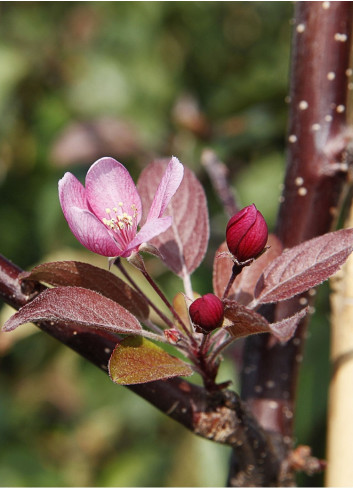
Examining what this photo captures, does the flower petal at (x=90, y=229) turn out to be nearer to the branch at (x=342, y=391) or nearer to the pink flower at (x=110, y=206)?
the pink flower at (x=110, y=206)

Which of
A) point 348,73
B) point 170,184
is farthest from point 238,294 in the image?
point 348,73

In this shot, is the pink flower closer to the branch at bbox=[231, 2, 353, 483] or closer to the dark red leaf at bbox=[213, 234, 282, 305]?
the dark red leaf at bbox=[213, 234, 282, 305]

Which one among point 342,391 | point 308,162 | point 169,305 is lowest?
point 342,391

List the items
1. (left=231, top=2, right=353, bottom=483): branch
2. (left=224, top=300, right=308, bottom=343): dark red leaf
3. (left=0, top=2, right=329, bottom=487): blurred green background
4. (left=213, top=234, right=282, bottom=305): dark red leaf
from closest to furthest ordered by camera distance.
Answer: (left=224, top=300, right=308, bottom=343): dark red leaf
(left=213, top=234, right=282, bottom=305): dark red leaf
(left=231, top=2, right=353, bottom=483): branch
(left=0, top=2, right=329, bottom=487): blurred green background

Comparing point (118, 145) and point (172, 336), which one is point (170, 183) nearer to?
point (172, 336)

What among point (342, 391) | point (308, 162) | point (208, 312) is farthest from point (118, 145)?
point (208, 312)

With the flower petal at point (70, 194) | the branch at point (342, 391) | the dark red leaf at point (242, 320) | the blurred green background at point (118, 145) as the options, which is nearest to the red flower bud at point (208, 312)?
the dark red leaf at point (242, 320)

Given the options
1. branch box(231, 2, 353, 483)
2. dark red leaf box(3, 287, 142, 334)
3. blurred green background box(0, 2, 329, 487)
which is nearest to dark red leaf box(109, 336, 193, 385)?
dark red leaf box(3, 287, 142, 334)
